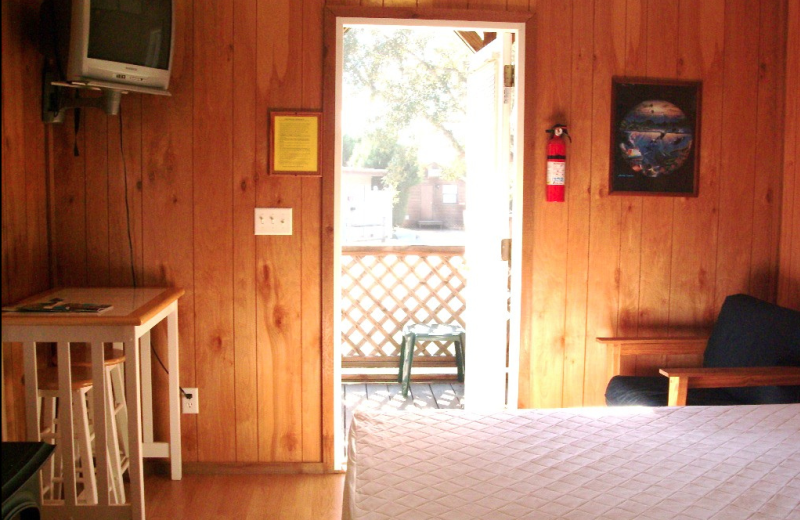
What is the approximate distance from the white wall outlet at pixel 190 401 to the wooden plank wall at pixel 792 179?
7.98 feet

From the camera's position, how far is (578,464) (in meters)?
1.68

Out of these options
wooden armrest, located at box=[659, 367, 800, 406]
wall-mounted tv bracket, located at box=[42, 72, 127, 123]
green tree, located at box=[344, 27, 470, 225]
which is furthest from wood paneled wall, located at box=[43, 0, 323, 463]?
green tree, located at box=[344, 27, 470, 225]

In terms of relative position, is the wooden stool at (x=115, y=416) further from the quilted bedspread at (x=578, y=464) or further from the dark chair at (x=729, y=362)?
the dark chair at (x=729, y=362)

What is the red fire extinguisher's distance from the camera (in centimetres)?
284

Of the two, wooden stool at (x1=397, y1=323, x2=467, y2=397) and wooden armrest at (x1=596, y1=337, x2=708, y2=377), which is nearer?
wooden armrest at (x1=596, y1=337, x2=708, y2=377)

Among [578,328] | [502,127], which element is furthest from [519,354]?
[502,127]

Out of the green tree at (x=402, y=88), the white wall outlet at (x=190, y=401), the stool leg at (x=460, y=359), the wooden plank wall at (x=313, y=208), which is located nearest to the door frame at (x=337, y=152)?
the wooden plank wall at (x=313, y=208)

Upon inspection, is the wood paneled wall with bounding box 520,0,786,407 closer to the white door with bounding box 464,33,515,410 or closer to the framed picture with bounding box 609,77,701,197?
the framed picture with bounding box 609,77,701,197

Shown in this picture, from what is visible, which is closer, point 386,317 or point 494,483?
point 494,483

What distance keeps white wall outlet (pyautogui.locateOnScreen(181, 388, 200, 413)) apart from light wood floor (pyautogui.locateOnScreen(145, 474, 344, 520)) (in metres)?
0.27

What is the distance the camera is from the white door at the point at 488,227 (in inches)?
120

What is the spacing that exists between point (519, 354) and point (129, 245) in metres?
1.61

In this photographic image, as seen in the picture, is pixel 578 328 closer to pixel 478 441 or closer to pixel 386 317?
pixel 478 441

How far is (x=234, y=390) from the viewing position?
2.86 meters
